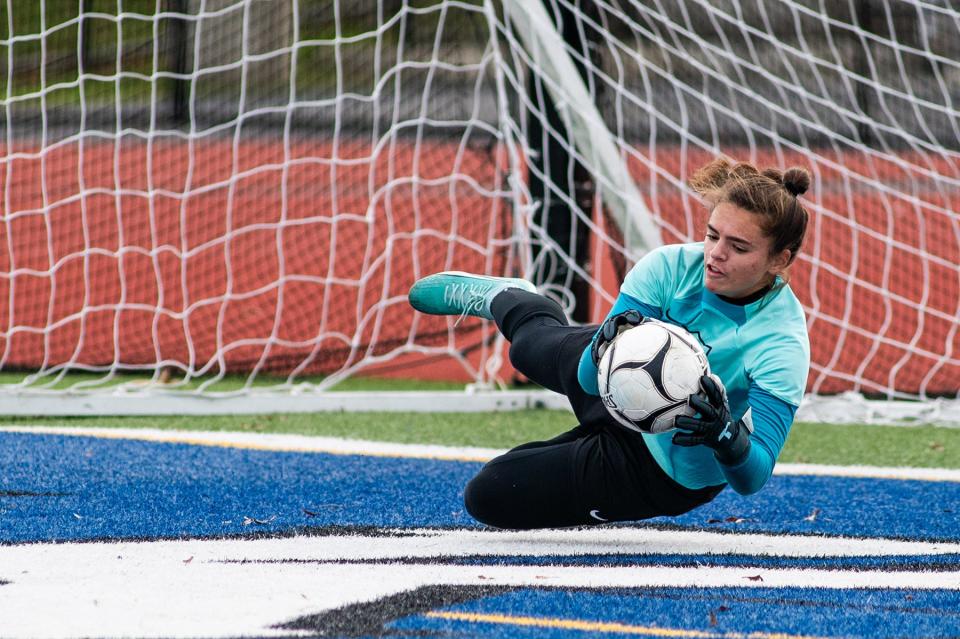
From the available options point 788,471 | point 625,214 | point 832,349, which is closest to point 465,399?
point 625,214

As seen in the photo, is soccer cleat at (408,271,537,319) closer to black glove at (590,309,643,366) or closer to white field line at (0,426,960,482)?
black glove at (590,309,643,366)

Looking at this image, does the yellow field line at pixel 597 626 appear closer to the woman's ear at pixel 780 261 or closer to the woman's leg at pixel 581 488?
the woman's leg at pixel 581 488

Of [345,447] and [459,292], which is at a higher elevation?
[459,292]

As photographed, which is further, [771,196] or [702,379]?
[771,196]

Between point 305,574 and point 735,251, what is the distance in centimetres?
126

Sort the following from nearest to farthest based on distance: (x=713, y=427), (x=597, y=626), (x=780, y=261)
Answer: (x=597, y=626) → (x=713, y=427) → (x=780, y=261)

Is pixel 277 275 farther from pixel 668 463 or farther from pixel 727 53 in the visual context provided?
pixel 668 463

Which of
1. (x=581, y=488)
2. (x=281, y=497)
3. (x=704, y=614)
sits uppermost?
(x=704, y=614)

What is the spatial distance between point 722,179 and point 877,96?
16.8 ft

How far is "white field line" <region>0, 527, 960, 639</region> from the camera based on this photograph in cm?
237

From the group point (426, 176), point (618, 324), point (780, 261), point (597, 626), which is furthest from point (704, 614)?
point (426, 176)

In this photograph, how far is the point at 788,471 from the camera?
4.86 m

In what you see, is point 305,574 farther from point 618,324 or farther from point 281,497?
point 281,497

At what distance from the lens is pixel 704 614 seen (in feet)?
8.14
